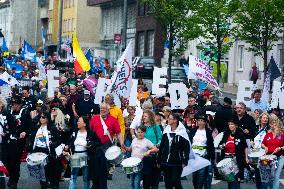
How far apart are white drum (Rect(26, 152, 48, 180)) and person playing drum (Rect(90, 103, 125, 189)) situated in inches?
36.0

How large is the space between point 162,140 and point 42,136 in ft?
7.54

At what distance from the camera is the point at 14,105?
18812mm

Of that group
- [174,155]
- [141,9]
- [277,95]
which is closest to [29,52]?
[277,95]

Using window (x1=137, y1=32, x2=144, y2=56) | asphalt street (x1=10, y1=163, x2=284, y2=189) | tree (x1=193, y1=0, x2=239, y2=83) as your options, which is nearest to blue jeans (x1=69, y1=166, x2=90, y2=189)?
asphalt street (x1=10, y1=163, x2=284, y2=189)

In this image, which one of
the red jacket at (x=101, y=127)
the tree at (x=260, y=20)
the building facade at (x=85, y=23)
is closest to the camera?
the red jacket at (x=101, y=127)

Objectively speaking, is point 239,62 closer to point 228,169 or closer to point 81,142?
point 228,169

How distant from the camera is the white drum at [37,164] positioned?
1653 cm

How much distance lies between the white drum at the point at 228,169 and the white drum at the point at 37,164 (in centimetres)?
301

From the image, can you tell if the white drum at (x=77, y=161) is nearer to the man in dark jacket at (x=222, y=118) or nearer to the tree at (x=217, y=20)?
the man in dark jacket at (x=222, y=118)

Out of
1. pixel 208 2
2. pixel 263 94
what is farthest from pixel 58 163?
pixel 208 2

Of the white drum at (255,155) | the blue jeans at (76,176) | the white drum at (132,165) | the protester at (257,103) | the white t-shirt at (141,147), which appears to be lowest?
the blue jeans at (76,176)

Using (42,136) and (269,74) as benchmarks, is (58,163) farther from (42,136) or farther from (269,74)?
(269,74)

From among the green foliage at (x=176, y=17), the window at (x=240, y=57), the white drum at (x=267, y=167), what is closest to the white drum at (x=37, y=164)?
the white drum at (x=267, y=167)

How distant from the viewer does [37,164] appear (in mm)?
16531
